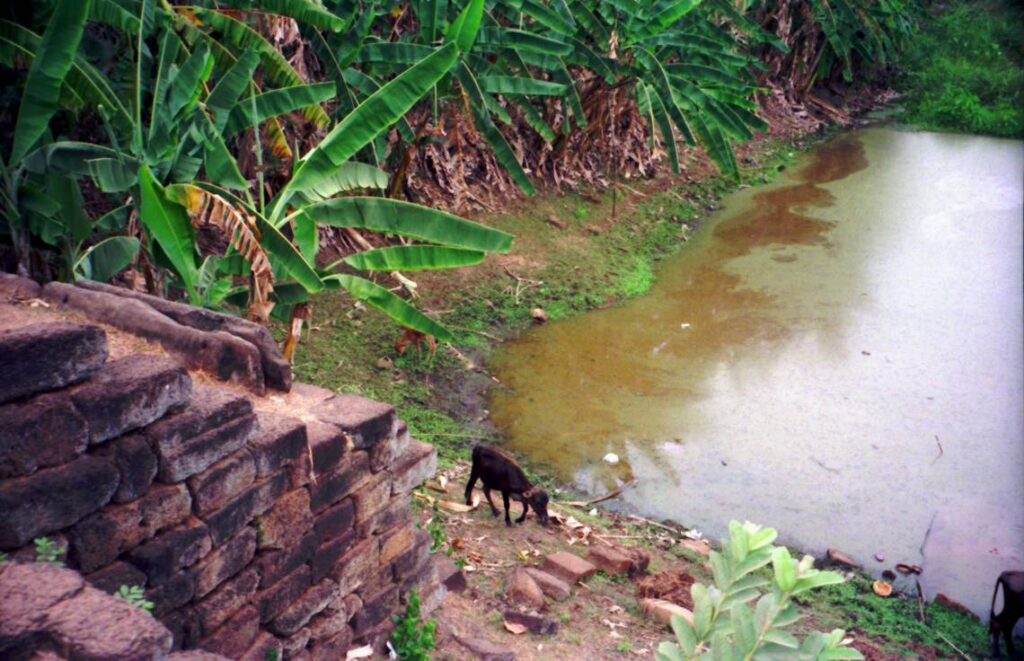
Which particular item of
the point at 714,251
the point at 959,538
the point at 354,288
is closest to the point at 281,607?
the point at 354,288

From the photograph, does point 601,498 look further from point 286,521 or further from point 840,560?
point 286,521

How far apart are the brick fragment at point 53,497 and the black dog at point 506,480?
337cm

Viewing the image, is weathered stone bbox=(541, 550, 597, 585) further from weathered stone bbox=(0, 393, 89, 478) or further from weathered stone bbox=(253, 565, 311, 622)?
weathered stone bbox=(0, 393, 89, 478)

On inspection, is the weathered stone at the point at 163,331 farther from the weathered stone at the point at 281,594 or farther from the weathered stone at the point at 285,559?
the weathered stone at the point at 281,594

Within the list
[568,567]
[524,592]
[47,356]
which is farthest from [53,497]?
[568,567]

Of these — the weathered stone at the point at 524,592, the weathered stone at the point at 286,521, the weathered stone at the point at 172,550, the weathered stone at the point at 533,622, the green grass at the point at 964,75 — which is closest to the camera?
the weathered stone at the point at 172,550

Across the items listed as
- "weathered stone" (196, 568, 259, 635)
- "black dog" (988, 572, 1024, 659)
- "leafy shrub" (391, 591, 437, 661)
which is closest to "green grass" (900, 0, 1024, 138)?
"black dog" (988, 572, 1024, 659)

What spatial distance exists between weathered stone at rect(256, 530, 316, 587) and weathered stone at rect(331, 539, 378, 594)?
0.77 ft

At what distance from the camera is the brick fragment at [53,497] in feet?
9.90

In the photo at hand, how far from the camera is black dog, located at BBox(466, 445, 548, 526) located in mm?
6410

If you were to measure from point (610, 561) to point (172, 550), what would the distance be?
3314 mm

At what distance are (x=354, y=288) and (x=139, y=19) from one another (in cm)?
212

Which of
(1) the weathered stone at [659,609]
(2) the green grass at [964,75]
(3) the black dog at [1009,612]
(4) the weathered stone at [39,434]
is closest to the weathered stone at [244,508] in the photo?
(4) the weathered stone at [39,434]

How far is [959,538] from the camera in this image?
711 centimetres
